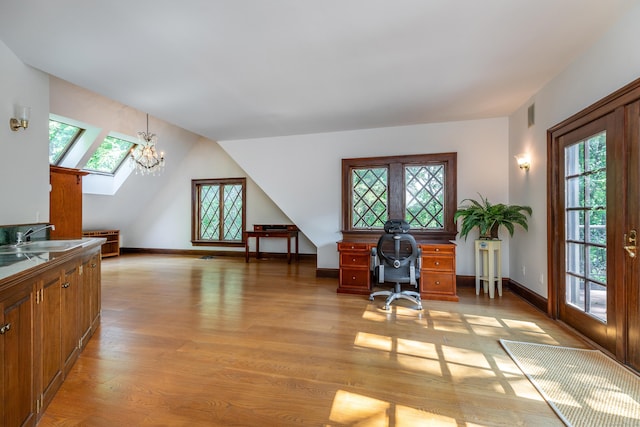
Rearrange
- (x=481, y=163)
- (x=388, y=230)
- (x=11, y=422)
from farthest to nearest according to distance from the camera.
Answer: (x=481, y=163)
(x=388, y=230)
(x=11, y=422)

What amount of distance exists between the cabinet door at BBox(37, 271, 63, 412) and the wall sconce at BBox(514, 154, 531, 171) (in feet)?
15.9

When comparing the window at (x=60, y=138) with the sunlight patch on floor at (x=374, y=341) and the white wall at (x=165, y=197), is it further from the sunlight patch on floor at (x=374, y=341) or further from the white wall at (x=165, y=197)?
the sunlight patch on floor at (x=374, y=341)

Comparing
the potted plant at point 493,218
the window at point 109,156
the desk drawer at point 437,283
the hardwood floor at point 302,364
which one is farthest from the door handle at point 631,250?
the window at point 109,156

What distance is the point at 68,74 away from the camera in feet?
10.2

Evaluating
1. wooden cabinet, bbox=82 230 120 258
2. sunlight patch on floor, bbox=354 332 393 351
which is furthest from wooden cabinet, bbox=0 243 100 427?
wooden cabinet, bbox=82 230 120 258

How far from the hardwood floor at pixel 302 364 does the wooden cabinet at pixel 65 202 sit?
52.7 inches

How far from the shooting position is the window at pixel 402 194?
15.4ft

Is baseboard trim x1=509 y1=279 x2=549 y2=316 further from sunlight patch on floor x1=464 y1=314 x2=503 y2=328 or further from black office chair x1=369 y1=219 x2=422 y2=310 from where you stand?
black office chair x1=369 y1=219 x2=422 y2=310

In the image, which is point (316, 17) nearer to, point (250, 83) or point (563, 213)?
point (250, 83)

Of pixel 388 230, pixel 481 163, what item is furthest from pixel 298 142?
pixel 481 163

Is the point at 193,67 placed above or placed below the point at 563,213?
above

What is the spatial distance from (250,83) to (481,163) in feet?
11.8

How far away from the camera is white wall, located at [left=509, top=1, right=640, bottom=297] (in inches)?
88.2

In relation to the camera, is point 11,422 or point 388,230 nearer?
point 11,422
